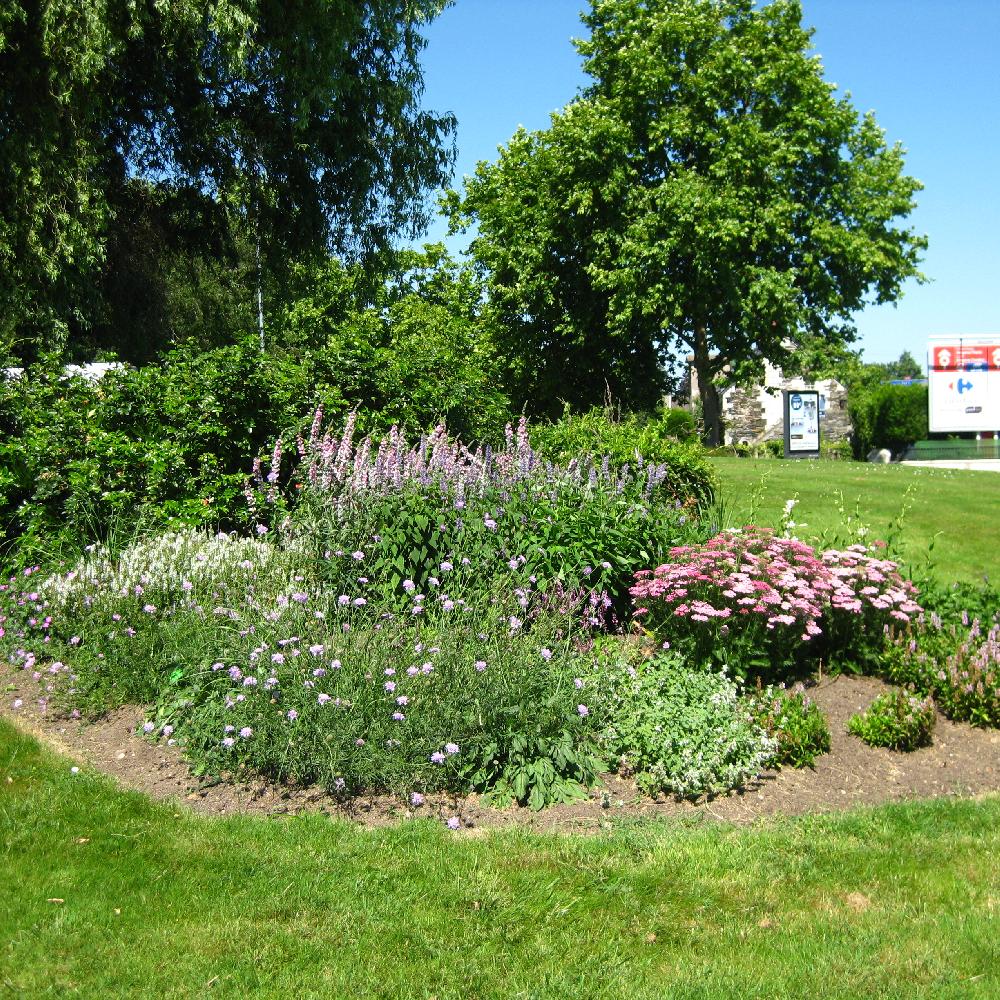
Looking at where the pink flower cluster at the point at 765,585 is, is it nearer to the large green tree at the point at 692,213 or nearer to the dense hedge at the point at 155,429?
the dense hedge at the point at 155,429

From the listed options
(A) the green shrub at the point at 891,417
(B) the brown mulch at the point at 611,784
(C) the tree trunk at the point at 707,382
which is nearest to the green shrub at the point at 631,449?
(B) the brown mulch at the point at 611,784

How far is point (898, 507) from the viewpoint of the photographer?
13.1m

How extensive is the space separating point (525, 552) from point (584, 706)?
1.65 m

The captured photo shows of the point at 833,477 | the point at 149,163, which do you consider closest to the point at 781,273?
the point at 833,477

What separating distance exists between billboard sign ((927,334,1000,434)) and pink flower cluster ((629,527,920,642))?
1671 inches

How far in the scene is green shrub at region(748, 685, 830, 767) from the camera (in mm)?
5324

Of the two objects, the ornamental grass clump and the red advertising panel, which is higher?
the red advertising panel

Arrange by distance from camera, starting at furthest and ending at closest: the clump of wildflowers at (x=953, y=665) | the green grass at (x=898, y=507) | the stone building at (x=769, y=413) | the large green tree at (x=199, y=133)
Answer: the stone building at (x=769, y=413), the large green tree at (x=199, y=133), the green grass at (x=898, y=507), the clump of wildflowers at (x=953, y=665)

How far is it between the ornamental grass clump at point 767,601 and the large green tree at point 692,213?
18.0 meters

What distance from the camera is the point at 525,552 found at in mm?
6598

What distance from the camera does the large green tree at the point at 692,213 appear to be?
24406mm

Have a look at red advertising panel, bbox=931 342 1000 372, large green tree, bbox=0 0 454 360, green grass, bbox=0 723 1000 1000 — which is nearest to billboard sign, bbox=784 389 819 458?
red advertising panel, bbox=931 342 1000 372

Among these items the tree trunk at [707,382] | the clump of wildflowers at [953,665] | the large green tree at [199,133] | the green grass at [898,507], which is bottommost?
the clump of wildflowers at [953,665]

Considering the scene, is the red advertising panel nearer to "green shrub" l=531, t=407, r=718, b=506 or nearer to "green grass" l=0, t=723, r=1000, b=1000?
"green shrub" l=531, t=407, r=718, b=506
